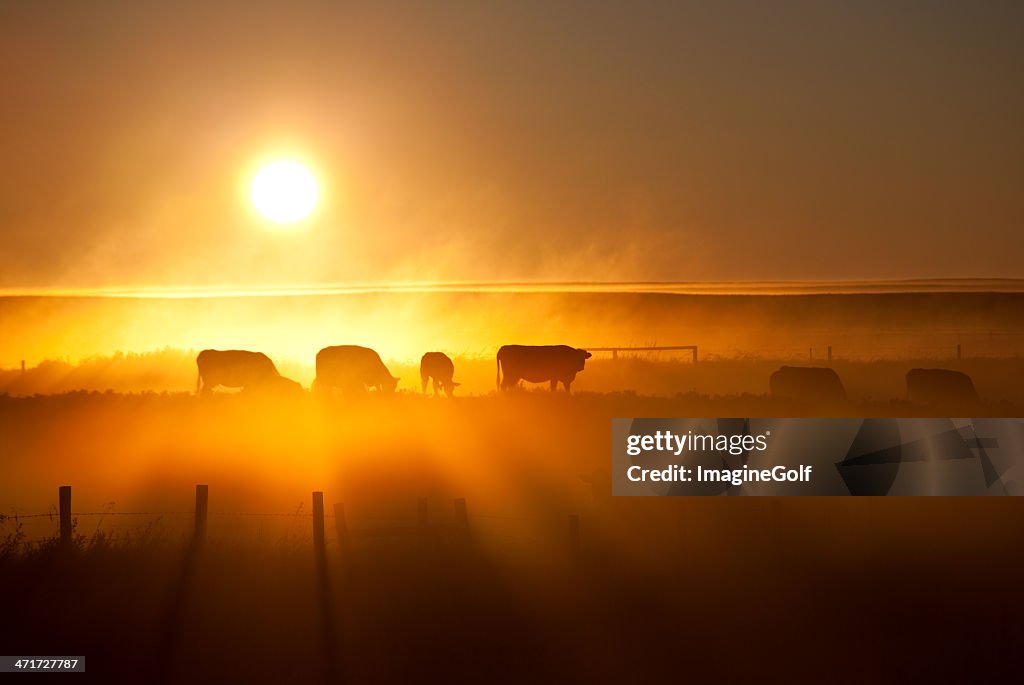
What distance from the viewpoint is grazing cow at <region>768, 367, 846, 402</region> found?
24406 millimetres

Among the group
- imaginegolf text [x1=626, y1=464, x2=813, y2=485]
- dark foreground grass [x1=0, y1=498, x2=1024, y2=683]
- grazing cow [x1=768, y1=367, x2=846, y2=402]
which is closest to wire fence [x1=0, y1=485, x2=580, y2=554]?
dark foreground grass [x1=0, y1=498, x2=1024, y2=683]

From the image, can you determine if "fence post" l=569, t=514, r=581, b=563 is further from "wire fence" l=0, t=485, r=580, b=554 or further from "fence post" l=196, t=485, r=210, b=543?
"fence post" l=196, t=485, r=210, b=543

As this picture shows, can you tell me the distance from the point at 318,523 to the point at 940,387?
17.2 m

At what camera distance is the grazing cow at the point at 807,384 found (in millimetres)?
24406

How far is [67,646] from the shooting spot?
9.84 meters

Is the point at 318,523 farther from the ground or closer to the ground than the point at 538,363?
closer to the ground

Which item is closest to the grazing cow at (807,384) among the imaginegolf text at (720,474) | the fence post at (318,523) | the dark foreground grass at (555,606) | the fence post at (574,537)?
the dark foreground grass at (555,606)

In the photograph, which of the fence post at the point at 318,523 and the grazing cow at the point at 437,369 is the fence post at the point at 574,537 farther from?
the grazing cow at the point at 437,369

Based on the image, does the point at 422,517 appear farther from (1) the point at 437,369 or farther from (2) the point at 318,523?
(1) the point at 437,369

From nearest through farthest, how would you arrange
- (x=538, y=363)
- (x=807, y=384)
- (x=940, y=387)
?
1. (x=940, y=387)
2. (x=807, y=384)
3. (x=538, y=363)

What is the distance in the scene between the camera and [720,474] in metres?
12.1

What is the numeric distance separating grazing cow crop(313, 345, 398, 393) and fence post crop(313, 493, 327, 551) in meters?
16.6

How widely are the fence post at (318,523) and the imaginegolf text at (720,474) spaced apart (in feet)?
11.9

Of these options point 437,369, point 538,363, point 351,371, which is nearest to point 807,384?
point 538,363
